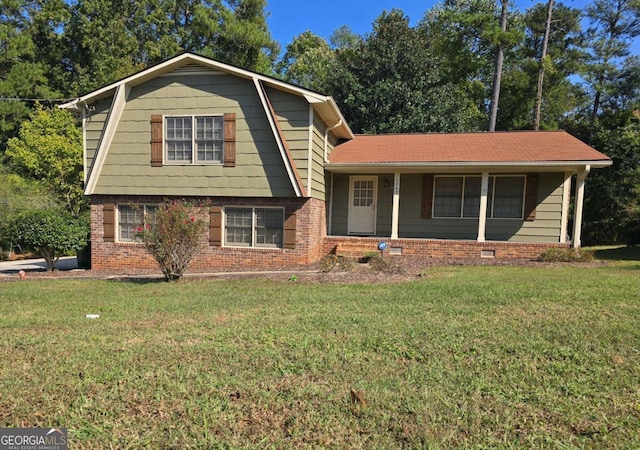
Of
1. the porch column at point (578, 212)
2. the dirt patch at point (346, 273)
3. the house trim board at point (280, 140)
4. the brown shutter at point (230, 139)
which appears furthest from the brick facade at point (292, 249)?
the brown shutter at point (230, 139)

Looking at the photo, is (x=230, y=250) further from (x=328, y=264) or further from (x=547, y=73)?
(x=547, y=73)

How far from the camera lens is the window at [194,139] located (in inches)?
410

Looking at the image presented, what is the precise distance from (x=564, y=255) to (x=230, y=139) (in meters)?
9.51

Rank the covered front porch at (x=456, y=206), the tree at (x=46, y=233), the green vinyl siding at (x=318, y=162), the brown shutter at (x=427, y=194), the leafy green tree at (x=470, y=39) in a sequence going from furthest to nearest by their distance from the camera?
1. the leafy green tree at (x=470, y=39)
2. the brown shutter at (x=427, y=194)
3. the covered front porch at (x=456, y=206)
4. the green vinyl siding at (x=318, y=162)
5. the tree at (x=46, y=233)

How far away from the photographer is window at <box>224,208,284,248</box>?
34.5ft

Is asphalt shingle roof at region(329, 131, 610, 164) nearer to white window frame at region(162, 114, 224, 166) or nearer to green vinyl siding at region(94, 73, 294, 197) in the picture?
green vinyl siding at region(94, 73, 294, 197)

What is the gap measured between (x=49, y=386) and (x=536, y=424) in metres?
3.64

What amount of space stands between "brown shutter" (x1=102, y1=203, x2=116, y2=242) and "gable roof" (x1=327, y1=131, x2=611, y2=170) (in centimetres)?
659

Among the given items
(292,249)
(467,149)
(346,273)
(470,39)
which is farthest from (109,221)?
(470,39)

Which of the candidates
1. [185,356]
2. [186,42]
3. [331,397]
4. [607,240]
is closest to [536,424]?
[331,397]

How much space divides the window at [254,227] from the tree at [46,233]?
450 cm

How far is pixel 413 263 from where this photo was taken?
33.0 feet

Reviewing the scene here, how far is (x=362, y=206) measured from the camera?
506 inches

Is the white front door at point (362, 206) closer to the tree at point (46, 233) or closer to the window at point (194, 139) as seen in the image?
the window at point (194, 139)
